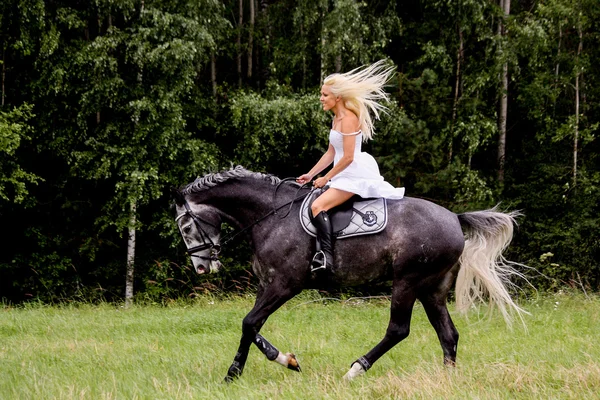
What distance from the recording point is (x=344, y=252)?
630 cm

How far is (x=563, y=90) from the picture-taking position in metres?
20.8

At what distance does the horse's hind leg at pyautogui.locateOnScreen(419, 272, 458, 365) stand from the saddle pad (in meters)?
0.88

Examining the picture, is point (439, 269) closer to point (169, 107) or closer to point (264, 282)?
point (264, 282)

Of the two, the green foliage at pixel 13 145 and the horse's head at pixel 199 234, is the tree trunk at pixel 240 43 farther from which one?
the horse's head at pixel 199 234

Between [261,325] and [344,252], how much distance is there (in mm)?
1003

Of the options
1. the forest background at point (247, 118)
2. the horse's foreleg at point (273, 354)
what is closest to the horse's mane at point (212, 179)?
the horse's foreleg at point (273, 354)

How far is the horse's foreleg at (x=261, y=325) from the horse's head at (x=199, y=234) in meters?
0.62

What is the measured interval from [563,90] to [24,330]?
1697 cm

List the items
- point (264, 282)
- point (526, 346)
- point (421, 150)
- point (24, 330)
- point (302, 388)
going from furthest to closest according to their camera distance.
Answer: point (421, 150) → point (24, 330) → point (526, 346) → point (264, 282) → point (302, 388)

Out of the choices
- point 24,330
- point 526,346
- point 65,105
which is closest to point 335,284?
point 526,346

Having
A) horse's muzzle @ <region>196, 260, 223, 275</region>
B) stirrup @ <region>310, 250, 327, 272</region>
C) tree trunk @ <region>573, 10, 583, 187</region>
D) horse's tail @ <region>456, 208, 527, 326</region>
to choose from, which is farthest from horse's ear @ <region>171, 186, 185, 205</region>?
tree trunk @ <region>573, 10, 583, 187</region>

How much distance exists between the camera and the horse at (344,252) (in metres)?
6.25

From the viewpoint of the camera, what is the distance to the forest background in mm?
16594

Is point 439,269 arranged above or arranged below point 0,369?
above
